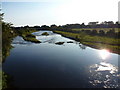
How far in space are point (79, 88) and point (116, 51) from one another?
104ft

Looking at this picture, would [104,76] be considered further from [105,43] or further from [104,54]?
[105,43]

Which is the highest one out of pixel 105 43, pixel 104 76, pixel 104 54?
pixel 105 43

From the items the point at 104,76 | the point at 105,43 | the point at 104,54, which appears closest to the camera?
the point at 104,76

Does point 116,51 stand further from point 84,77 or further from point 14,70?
point 14,70

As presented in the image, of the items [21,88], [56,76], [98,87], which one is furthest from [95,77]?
[21,88]

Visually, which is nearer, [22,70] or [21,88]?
[21,88]

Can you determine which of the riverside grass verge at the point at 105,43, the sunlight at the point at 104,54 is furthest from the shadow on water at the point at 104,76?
the riverside grass verge at the point at 105,43

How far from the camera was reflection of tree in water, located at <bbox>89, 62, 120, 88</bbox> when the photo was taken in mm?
24500

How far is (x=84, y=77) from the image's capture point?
27500 millimetres

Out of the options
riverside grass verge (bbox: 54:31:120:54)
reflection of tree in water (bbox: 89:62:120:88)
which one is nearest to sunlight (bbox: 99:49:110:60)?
riverside grass verge (bbox: 54:31:120:54)

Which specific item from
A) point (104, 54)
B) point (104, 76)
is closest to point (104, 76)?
point (104, 76)

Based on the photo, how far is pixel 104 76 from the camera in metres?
28.1

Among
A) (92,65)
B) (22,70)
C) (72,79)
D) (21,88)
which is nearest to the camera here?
(21,88)

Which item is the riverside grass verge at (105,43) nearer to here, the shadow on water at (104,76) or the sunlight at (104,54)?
the sunlight at (104,54)
